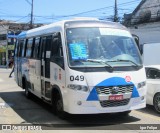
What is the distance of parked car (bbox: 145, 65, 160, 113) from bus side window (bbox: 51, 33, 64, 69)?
3.23 metres

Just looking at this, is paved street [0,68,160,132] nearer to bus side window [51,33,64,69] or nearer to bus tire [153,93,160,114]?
bus tire [153,93,160,114]

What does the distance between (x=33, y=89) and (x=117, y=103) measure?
4.78 metres

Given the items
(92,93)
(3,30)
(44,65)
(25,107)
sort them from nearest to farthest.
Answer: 1. (92,93)
2. (44,65)
3. (25,107)
4. (3,30)

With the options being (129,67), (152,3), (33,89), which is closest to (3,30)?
(152,3)

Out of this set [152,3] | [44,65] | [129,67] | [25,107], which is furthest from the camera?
[152,3]

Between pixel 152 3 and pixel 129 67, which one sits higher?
pixel 152 3

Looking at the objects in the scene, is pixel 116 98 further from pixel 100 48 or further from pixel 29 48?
pixel 29 48

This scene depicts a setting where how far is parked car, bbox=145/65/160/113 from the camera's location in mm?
10906

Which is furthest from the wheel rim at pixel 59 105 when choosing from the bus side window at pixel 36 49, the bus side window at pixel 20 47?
the bus side window at pixel 20 47

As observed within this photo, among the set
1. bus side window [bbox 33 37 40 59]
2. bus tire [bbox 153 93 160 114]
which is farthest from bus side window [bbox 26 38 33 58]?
bus tire [bbox 153 93 160 114]

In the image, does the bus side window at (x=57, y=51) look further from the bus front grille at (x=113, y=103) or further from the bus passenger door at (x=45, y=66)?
the bus front grille at (x=113, y=103)

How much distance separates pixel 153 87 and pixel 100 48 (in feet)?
8.64

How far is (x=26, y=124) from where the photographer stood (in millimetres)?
9430

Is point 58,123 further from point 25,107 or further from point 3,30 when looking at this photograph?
point 3,30
